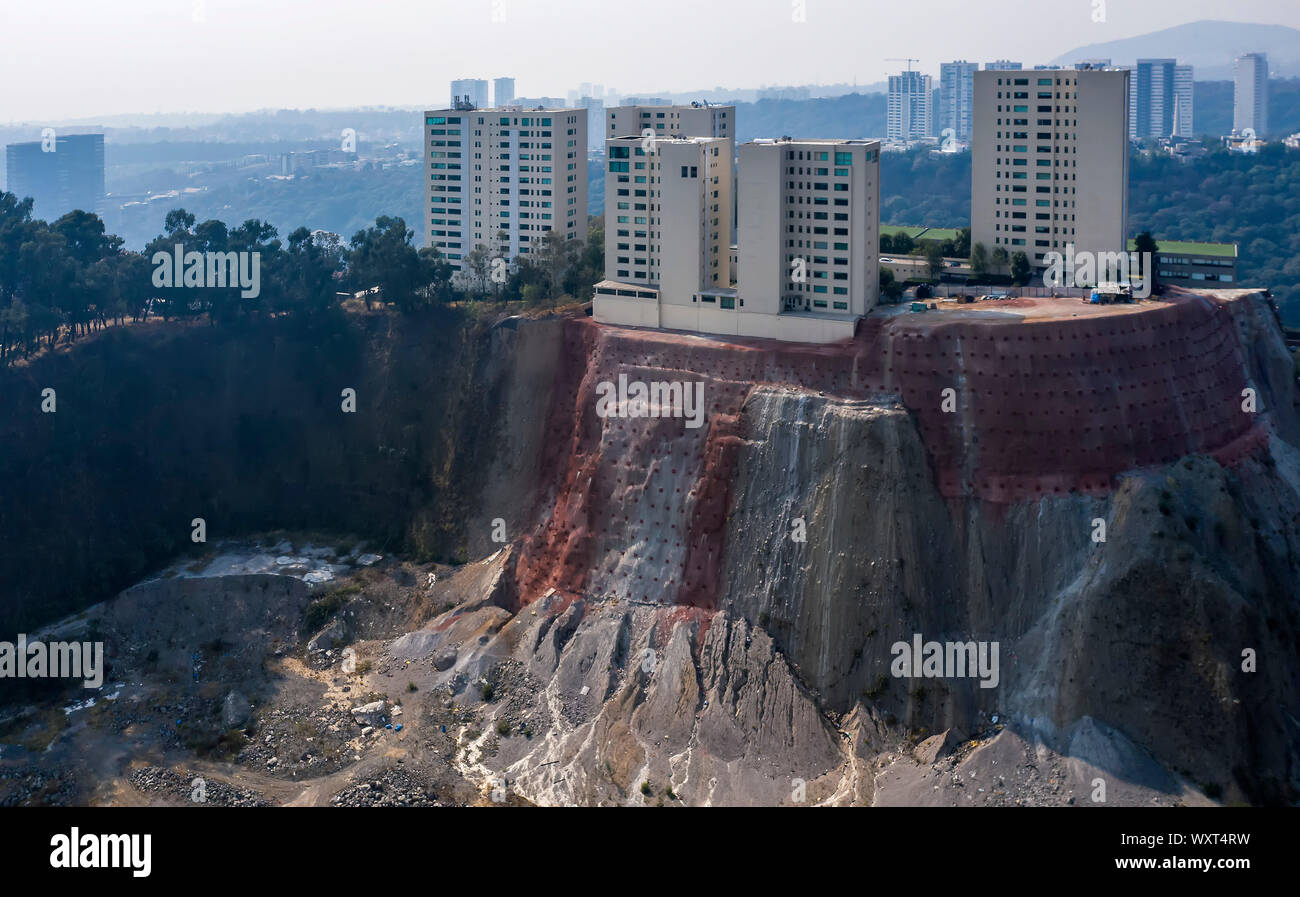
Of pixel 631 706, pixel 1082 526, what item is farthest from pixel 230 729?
pixel 1082 526

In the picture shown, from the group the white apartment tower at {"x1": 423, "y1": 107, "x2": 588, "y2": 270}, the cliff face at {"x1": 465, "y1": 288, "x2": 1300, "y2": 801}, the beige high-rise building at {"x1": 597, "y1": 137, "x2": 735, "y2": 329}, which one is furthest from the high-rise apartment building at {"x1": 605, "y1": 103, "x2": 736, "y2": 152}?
the cliff face at {"x1": 465, "y1": 288, "x2": 1300, "y2": 801}

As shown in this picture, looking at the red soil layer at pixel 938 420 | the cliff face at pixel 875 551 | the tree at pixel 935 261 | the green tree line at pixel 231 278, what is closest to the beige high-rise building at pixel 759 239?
the red soil layer at pixel 938 420

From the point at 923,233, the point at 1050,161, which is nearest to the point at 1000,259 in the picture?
the point at 1050,161

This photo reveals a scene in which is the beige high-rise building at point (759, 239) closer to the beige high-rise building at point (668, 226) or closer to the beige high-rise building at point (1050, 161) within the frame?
the beige high-rise building at point (668, 226)

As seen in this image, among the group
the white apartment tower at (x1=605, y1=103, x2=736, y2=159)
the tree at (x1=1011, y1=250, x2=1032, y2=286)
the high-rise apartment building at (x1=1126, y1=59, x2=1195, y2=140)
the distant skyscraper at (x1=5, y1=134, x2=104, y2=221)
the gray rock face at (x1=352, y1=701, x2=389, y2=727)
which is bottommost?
the gray rock face at (x1=352, y1=701, x2=389, y2=727)

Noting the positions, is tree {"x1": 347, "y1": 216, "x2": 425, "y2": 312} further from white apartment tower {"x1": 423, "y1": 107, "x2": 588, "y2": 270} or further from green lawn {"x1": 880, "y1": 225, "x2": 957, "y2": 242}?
green lawn {"x1": 880, "y1": 225, "x2": 957, "y2": 242}

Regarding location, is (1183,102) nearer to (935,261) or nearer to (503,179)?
(935,261)
